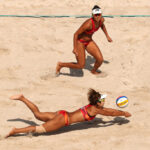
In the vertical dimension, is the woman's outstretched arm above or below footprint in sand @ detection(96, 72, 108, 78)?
below

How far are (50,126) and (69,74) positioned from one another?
3327 mm

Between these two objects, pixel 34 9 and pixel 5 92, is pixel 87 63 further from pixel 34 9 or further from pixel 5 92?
pixel 34 9

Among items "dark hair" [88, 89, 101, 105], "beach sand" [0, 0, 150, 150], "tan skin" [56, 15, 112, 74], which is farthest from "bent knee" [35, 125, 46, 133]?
"tan skin" [56, 15, 112, 74]

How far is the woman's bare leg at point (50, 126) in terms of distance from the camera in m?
7.25

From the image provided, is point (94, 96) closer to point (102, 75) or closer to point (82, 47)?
point (82, 47)

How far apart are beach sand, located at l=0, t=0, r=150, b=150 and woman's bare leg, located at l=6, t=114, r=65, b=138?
0.51 ft

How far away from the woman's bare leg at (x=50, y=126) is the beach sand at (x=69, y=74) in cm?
16

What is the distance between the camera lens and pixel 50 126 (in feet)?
24.0

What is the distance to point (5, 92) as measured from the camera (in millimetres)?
9148

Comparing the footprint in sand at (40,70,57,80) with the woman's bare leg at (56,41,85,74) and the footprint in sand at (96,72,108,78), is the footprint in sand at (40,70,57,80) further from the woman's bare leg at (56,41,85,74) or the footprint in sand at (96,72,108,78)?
the footprint in sand at (96,72,108,78)

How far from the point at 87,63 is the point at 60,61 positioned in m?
0.73

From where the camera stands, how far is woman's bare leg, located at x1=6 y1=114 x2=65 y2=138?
285 inches

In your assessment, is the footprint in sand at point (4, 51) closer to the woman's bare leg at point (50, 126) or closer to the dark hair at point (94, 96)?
the woman's bare leg at point (50, 126)

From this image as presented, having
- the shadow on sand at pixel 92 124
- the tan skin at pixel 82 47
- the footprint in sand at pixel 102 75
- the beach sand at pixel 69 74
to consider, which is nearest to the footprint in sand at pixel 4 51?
the beach sand at pixel 69 74
